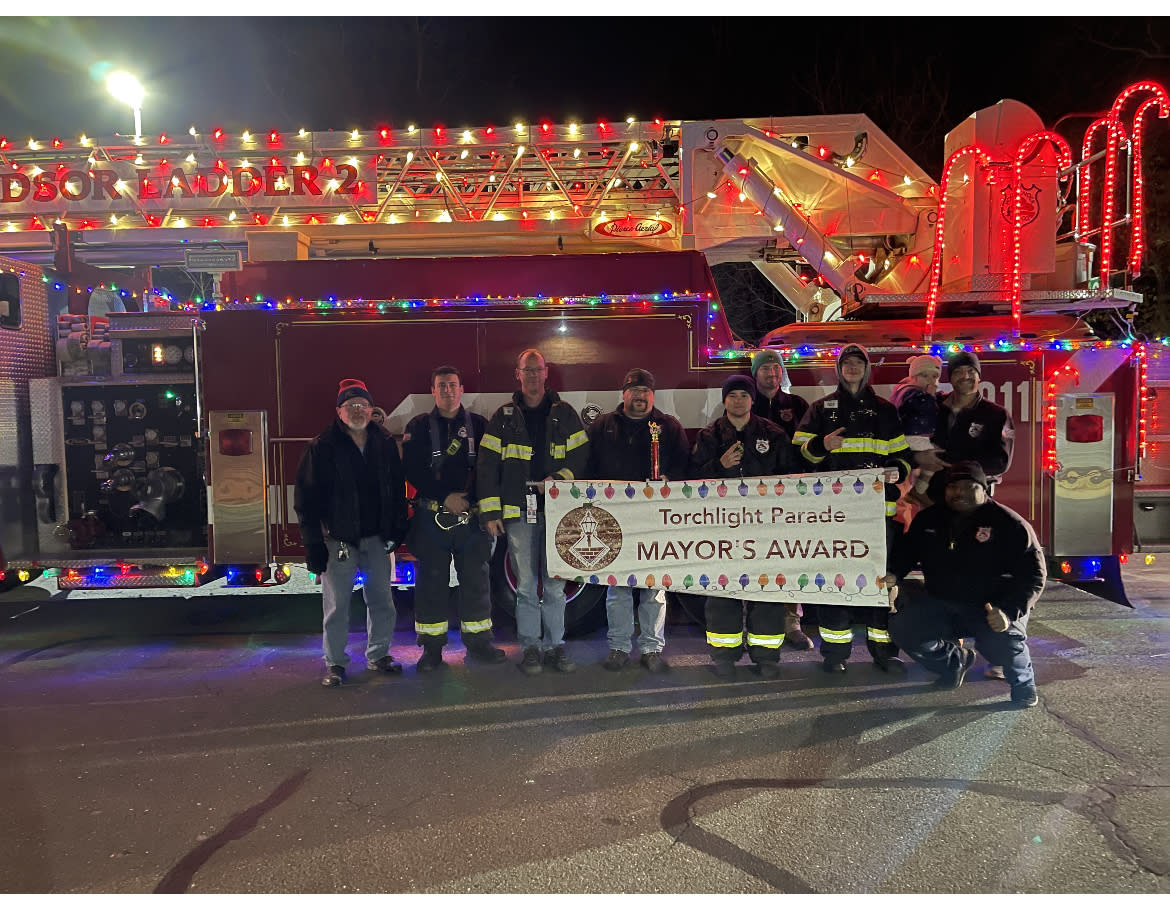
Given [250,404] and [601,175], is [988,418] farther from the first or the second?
[250,404]

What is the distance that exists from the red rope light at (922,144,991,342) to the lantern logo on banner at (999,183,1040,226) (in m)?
0.28

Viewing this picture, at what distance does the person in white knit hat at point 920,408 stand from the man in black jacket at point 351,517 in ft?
10.7

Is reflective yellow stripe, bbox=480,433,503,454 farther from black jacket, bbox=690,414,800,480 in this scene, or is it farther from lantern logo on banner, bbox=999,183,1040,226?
lantern logo on banner, bbox=999,183,1040,226

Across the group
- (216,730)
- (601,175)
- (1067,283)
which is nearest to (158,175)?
(601,175)

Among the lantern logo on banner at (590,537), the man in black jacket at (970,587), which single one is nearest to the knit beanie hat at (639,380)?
the lantern logo on banner at (590,537)

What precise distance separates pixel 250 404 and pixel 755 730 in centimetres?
416

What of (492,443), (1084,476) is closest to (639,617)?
(492,443)

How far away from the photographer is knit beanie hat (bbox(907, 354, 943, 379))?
509 cm

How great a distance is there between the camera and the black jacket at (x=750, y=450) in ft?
15.5

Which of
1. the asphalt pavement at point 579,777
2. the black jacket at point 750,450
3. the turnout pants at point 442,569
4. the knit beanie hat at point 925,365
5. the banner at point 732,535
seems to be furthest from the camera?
the knit beanie hat at point 925,365

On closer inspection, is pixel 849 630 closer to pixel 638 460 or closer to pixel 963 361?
pixel 638 460

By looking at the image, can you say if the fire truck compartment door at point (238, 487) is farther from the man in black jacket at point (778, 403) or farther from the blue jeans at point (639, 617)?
the man in black jacket at point (778, 403)

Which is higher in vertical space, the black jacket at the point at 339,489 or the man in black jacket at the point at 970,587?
the black jacket at the point at 339,489

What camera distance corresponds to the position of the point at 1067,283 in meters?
A: 6.11
